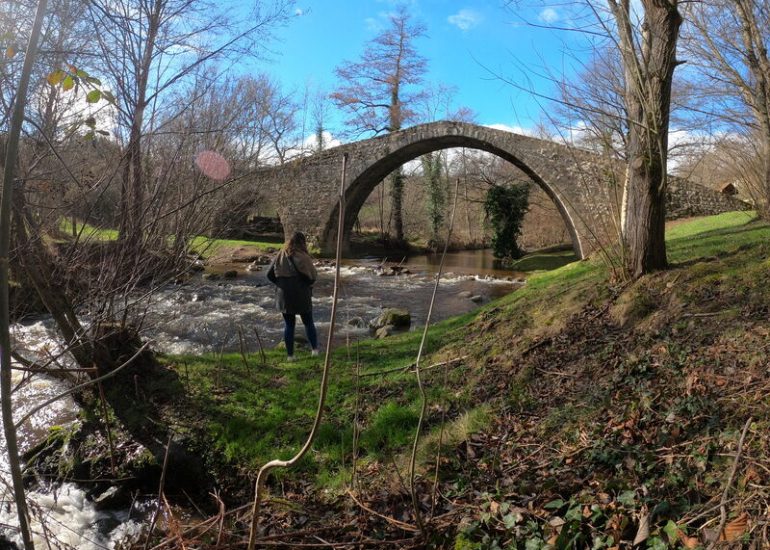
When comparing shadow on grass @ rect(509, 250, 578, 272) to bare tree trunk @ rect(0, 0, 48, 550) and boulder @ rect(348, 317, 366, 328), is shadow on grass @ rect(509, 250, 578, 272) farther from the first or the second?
bare tree trunk @ rect(0, 0, 48, 550)

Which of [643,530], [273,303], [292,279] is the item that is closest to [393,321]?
[292,279]

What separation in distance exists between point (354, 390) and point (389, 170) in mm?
18474

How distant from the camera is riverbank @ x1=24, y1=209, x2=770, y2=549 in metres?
2.17

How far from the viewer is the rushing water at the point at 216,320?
11.6ft

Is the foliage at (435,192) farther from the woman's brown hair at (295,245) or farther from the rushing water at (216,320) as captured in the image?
the woman's brown hair at (295,245)

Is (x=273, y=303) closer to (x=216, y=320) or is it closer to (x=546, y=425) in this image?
(x=216, y=320)

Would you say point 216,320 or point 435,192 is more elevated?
point 435,192

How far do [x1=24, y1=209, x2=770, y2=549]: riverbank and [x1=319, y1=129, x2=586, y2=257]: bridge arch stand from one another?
1159 centimetres

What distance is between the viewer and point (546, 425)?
305cm

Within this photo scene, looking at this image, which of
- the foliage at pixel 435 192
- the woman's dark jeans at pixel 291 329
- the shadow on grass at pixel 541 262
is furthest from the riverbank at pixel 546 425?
the foliage at pixel 435 192

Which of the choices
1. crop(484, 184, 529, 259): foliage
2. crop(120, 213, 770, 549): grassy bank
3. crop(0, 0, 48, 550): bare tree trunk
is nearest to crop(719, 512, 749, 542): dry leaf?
crop(120, 213, 770, 549): grassy bank

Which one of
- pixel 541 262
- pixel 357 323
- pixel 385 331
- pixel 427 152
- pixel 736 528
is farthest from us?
pixel 427 152

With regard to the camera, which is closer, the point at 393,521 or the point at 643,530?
the point at 643,530

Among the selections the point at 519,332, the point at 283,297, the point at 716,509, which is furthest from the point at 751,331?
the point at 283,297
